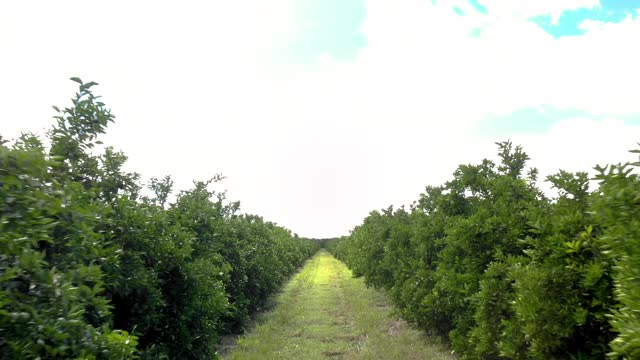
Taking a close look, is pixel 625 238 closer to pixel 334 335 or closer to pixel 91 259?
pixel 91 259

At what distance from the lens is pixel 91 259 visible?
15.2 feet

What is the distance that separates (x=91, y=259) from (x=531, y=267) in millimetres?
5894

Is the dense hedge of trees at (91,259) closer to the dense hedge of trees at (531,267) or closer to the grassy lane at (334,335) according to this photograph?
the grassy lane at (334,335)

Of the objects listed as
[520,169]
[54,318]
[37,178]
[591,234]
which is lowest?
[54,318]

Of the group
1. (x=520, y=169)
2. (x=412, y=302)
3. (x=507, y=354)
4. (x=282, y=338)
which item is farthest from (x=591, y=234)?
(x=282, y=338)

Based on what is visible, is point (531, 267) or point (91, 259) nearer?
point (91, 259)

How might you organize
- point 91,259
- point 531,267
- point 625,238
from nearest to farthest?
point 625,238 < point 91,259 < point 531,267

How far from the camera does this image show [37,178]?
3.89m

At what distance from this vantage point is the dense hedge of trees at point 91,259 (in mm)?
3375

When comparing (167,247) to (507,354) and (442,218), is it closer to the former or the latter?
(507,354)

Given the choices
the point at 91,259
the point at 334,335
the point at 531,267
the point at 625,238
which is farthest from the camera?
the point at 334,335

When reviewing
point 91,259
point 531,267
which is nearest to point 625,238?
point 531,267

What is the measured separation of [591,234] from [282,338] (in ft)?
35.9

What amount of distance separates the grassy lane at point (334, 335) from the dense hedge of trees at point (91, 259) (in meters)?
3.22
